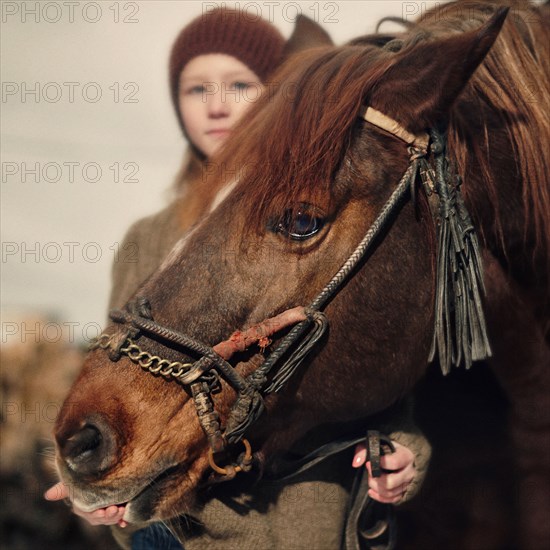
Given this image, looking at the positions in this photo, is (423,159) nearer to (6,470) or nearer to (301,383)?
(301,383)

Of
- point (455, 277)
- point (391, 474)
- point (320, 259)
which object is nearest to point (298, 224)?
point (320, 259)

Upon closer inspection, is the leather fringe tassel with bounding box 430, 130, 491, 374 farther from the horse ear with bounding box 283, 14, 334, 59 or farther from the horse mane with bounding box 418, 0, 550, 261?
the horse ear with bounding box 283, 14, 334, 59

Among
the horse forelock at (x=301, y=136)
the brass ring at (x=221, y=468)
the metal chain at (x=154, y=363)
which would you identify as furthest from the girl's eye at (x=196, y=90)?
the brass ring at (x=221, y=468)

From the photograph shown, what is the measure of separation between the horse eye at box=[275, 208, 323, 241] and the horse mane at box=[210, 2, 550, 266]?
0.9 inches

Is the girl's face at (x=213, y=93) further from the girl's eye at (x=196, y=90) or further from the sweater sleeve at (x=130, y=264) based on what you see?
the sweater sleeve at (x=130, y=264)

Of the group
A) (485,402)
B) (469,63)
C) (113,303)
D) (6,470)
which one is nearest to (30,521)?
(6,470)

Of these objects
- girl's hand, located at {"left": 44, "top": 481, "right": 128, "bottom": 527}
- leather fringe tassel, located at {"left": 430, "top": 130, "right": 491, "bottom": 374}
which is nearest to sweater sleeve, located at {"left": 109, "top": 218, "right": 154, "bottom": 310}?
girl's hand, located at {"left": 44, "top": 481, "right": 128, "bottom": 527}

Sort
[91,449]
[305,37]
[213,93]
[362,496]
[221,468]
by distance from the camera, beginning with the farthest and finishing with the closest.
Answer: [213,93]
[305,37]
[362,496]
[221,468]
[91,449]

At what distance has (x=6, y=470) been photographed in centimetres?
376

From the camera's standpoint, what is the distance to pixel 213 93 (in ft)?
8.09

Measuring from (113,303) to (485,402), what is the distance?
4.39ft

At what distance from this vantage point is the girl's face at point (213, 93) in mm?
2447

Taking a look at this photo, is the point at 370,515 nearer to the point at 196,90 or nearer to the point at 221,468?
the point at 221,468

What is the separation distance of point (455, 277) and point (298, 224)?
405mm
